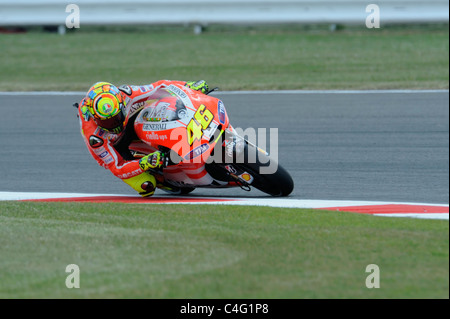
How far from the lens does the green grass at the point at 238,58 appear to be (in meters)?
14.3

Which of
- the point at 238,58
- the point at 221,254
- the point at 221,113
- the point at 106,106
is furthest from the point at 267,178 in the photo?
the point at 238,58

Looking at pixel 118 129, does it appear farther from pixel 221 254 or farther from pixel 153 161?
pixel 221 254

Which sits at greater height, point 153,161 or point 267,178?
point 153,161

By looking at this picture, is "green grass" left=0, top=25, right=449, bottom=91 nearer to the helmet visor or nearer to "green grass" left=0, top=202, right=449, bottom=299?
the helmet visor

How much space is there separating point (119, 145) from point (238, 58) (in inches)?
328

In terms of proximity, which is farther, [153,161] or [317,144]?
[317,144]

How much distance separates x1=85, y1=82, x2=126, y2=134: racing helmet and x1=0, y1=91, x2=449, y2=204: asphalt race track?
123 centimetres

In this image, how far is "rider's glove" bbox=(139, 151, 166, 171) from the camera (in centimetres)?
760

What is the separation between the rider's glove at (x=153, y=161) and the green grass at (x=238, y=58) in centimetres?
643

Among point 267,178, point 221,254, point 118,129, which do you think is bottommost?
point 221,254

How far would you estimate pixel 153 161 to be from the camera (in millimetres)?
7605

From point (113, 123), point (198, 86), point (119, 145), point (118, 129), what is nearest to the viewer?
point (113, 123)

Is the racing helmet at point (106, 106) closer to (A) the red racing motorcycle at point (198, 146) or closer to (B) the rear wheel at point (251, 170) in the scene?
(A) the red racing motorcycle at point (198, 146)

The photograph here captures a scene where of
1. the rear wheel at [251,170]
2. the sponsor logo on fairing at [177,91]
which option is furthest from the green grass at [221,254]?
the sponsor logo on fairing at [177,91]
